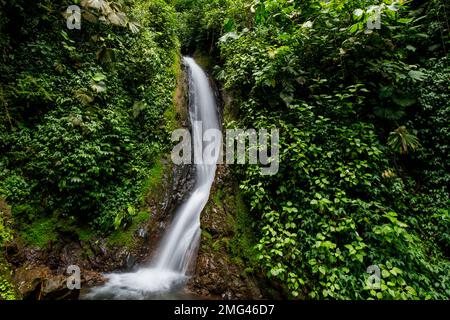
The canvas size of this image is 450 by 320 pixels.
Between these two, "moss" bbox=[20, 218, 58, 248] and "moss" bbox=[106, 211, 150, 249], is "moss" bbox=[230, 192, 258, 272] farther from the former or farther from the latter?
"moss" bbox=[20, 218, 58, 248]

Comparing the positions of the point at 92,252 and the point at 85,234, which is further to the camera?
the point at 85,234

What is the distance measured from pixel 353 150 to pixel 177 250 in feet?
14.3

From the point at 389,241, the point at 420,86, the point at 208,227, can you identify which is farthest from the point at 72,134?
the point at 420,86

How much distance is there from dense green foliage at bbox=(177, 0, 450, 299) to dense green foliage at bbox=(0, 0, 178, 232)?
3100 millimetres

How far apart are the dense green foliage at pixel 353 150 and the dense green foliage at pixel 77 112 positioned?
3.10 meters

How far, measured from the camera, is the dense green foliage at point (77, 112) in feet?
17.0

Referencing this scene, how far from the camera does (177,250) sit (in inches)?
226

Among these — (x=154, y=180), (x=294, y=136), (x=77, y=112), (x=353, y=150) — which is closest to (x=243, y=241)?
(x=294, y=136)

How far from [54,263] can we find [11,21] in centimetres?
570

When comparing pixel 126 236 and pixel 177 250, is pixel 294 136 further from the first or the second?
pixel 126 236

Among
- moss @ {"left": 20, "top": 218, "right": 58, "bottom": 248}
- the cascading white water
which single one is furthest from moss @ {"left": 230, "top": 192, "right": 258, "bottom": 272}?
moss @ {"left": 20, "top": 218, "right": 58, "bottom": 248}

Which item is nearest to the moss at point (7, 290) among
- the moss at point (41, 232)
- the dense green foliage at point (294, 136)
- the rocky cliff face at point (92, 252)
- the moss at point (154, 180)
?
the dense green foliage at point (294, 136)

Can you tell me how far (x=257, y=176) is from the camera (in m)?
4.63
